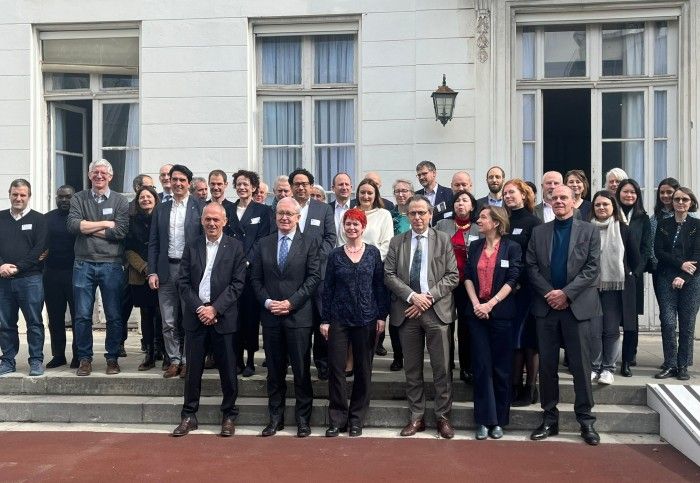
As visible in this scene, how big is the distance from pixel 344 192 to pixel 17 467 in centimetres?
354


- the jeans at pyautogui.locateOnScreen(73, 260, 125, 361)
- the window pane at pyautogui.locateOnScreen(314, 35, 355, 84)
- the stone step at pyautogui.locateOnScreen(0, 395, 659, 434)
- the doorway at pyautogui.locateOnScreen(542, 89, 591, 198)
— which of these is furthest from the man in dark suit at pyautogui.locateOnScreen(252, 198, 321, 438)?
the doorway at pyautogui.locateOnScreen(542, 89, 591, 198)

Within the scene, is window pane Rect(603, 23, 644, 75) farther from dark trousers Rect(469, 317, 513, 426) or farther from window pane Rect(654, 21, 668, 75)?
dark trousers Rect(469, 317, 513, 426)

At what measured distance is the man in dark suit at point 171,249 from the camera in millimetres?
7648

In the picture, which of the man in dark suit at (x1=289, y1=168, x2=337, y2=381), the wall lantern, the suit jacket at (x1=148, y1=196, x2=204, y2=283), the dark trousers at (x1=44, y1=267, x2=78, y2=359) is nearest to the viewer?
the man in dark suit at (x1=289, y1=168, x2=337, y2=381)

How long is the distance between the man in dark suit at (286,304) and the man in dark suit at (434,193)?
59.6 inches

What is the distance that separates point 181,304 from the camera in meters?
7.53

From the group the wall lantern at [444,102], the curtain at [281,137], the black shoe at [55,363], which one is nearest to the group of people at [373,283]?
the black shoe at [55,363]

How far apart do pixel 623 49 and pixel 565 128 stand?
1.14 meters

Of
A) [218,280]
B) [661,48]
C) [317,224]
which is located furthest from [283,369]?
[661,48]

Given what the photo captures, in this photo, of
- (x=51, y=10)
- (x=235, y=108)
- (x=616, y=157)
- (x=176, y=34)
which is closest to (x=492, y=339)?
(x=616, y=157)

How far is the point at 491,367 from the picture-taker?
22.3 ft

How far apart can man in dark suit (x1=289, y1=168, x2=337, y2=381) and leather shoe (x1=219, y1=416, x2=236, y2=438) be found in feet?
3.28

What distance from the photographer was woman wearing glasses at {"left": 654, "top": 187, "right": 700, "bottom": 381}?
7473 mm

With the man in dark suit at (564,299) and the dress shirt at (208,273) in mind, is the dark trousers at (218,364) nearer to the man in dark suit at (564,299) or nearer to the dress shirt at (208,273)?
the dress shirt at (208,273)
